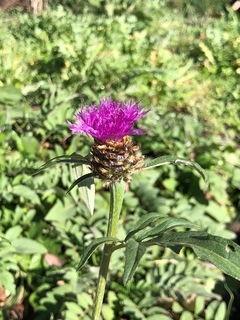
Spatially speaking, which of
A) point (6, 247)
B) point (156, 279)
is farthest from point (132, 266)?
point (156, 279)

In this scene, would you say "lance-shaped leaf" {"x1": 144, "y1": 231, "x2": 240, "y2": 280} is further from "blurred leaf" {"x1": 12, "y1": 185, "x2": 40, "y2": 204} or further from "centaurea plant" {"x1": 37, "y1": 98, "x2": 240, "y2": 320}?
"blurred leaf" {"x1": 12, "y1": 185, "x2": 40, "y2": 204}

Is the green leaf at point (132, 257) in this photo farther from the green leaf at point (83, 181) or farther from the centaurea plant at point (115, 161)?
the green leaf at point (83, 181)

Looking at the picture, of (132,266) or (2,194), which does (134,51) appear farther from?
(132,266)

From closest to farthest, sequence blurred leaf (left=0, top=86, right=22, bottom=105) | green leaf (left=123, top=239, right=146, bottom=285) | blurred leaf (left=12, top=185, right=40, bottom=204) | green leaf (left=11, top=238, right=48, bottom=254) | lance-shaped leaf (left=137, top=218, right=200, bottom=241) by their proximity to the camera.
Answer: green leaf (left=123, top=239, right=146, bottom=285), lance-shaped leaf (left=137, top=218, right=200, bottom=241), green leaf (left=11, top=238, right=48, bottom=254), blurred leaf (left=12, top=185, right=40, bottom=204), blurred leaf (left=0, top=86, right=22, bottom=105)

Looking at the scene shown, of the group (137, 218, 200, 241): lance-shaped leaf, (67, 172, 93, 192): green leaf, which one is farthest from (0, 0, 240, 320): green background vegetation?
(137, 218, 200, 241): lance-shaped leaf

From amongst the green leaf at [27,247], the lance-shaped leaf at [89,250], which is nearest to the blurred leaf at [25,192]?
the green leaf at [27,247]

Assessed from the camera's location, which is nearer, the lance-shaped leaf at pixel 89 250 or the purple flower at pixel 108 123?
the lance-shaped leaf at pixel 89 250

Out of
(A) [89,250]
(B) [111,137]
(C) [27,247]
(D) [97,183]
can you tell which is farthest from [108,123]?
(D) [97,183]
